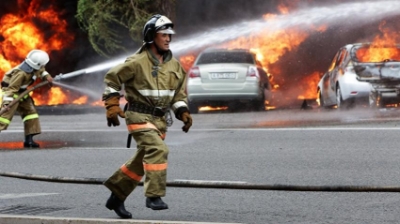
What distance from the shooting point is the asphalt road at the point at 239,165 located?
29.3 ft

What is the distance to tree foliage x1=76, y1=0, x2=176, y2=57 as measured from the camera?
77.0ft

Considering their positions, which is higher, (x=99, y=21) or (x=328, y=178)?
(x=99, y=21)

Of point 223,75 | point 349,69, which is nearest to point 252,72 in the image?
point 223,75

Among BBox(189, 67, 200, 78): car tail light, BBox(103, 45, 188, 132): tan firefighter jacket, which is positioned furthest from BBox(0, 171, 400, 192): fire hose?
BBox(189, 67, 200, 78): car tail light

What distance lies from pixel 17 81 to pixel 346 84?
6890mm

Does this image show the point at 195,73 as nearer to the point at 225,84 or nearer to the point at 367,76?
the point at 225,84

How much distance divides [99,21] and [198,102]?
376 centimetres

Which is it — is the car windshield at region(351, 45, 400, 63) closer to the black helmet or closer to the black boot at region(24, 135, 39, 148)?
the black boot at region(24, 135, 39, 148)

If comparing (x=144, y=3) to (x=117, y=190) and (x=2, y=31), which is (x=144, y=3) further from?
(x=117, y=190)

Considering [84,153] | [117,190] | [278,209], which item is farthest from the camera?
[84,153]

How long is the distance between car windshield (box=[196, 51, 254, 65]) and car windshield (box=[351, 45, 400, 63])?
243cm

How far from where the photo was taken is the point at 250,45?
84.0ft

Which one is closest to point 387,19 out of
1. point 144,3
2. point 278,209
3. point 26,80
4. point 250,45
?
point 250,45

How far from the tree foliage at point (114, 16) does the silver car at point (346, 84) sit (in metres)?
4.89
